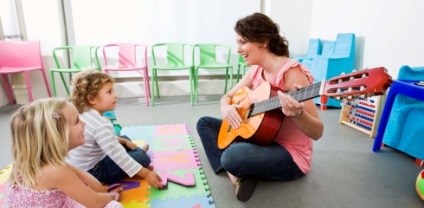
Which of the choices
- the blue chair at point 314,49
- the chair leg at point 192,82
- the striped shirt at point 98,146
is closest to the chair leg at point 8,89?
the chair leg at point 192,82

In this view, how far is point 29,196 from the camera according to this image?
925 mm

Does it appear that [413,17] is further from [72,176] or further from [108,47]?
[108,47]

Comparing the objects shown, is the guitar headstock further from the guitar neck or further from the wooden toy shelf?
the wooden toy shelf

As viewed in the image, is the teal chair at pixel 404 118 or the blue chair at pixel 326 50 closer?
the teal chair at pixel 404 118

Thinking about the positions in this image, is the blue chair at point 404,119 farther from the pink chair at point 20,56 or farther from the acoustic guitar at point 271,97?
the pink chair at point 20,56

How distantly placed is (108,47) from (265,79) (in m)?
2.84

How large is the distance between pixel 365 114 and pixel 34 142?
2660 millimetres

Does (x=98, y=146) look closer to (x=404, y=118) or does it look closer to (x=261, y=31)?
(x=261, y=31)

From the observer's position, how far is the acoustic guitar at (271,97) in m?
0.89

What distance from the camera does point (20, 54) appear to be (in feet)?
11.2

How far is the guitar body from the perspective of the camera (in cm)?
137

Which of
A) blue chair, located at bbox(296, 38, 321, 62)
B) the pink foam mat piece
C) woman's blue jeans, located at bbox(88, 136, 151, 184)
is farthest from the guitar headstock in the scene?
blue chair, located at bbox(296, 38, 321, 62)

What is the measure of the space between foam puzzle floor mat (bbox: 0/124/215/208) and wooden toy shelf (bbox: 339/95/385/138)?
1492 millimetres

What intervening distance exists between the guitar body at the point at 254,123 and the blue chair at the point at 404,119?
1.00 meters
